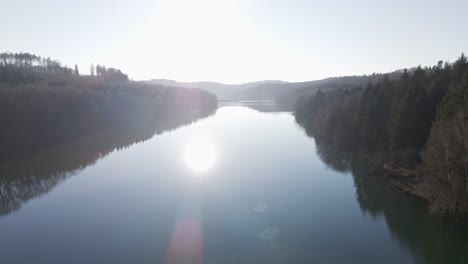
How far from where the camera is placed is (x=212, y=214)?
20.5 metres

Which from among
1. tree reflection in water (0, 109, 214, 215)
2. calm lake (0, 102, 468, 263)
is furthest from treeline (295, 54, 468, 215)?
tree reflection in water (0, 109, 214, 215)

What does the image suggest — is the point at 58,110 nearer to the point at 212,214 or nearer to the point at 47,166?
the point at 47,166

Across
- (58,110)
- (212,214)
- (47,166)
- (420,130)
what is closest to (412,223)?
(420,130)

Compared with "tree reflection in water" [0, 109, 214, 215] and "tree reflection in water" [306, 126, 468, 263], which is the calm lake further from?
"tree reflection in water" [0, 109, 214, 215]

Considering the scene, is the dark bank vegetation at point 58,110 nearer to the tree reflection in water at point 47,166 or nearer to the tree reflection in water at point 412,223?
the tree reflection in water at point 47,166

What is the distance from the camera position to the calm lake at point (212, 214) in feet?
51.3

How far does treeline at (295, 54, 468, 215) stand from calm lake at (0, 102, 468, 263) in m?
2.22

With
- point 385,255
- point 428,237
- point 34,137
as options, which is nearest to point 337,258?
point 385,255

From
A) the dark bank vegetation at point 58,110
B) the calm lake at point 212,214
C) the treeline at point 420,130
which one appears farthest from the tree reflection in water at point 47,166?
the treeline at point 420,130

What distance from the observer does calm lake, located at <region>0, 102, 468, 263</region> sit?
15648mm

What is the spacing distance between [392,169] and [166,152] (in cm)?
2729

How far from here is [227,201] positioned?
74.5ft

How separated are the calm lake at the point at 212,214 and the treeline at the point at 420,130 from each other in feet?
7.28

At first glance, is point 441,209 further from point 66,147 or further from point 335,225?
point 66,147
